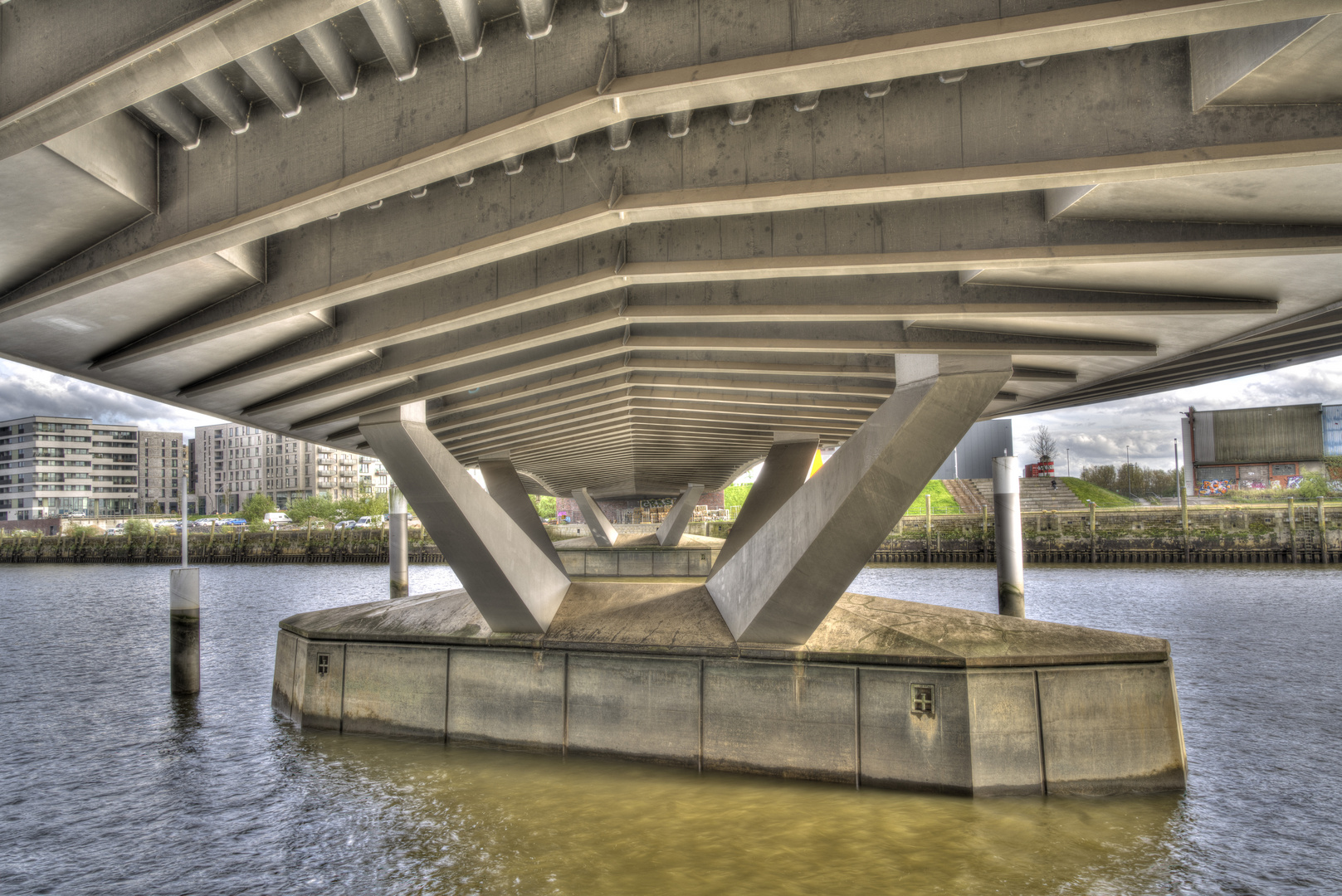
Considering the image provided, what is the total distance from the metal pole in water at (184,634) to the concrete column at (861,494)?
13179 mm

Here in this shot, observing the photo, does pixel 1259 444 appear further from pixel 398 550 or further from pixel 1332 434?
pixel 398 550

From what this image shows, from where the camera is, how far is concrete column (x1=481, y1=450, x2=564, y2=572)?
22402 millimetres

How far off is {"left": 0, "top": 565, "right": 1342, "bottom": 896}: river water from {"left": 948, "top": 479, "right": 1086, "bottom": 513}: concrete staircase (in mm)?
58981

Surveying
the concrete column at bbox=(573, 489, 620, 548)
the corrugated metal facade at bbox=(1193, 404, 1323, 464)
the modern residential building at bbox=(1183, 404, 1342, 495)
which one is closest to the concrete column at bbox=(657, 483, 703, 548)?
the concrete column at bbox=(573, 489, 620, 548)

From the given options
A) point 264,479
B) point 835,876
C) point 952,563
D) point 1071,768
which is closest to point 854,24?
point 835,876

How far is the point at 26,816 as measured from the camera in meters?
10.4

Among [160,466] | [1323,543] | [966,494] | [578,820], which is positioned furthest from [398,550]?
[160,466]

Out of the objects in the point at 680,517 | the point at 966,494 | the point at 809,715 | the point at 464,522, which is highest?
the point at 464,522

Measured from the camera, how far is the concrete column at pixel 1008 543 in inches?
982

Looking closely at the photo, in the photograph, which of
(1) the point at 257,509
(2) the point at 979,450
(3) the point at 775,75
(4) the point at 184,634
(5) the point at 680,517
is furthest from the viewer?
(1) the point at 257,509

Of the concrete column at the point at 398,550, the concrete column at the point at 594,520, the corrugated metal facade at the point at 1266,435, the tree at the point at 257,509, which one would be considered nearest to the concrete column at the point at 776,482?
the concrete column at the point at 398,550

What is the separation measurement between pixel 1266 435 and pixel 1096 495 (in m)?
20.2

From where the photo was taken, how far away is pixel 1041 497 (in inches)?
2904

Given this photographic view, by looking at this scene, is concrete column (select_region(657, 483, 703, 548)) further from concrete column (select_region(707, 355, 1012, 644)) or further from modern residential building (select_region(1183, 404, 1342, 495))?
modern residential building (select_region(1183, 404, 1342, 495))
